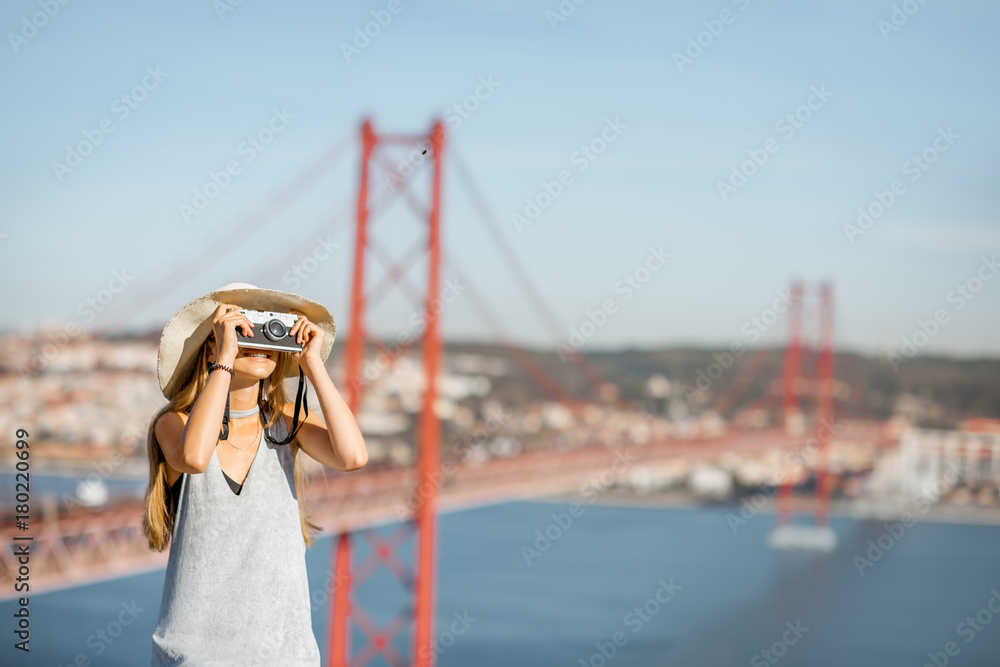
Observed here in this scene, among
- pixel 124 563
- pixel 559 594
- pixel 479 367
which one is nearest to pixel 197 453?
pixel 124 563

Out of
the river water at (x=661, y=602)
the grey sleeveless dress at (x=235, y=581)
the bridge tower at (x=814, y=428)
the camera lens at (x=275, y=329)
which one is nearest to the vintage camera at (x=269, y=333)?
the camera lens at (x=275, y=329)

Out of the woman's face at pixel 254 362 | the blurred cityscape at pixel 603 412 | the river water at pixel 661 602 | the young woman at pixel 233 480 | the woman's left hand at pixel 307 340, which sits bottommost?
the river water at pixel 661 602

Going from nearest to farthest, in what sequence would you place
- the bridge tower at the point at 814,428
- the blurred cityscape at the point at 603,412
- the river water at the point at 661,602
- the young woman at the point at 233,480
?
the young woman at the point at 233,480
the blurred cityscape at the point at 603,412
the river water at the point at 661,602
the bridge tower at the point at 814,428

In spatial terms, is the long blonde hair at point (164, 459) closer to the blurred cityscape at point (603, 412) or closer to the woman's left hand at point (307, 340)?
the woman's left hand at point (307, 340)

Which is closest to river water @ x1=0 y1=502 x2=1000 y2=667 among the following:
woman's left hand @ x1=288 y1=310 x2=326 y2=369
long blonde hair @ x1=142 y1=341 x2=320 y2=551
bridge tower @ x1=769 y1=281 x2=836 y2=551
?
bridge tower @ x1=769 y1=281 x2=836 y2=551

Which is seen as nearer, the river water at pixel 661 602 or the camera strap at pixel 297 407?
the camera strap at pixel 297 407

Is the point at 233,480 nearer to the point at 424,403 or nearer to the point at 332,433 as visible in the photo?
the point at 332,433

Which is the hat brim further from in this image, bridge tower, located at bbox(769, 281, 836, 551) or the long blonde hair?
Result: bridge tower, located at bbox(769, 281, 836, 551)

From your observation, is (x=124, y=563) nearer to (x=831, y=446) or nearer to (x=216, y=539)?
(x=216, y=539)
